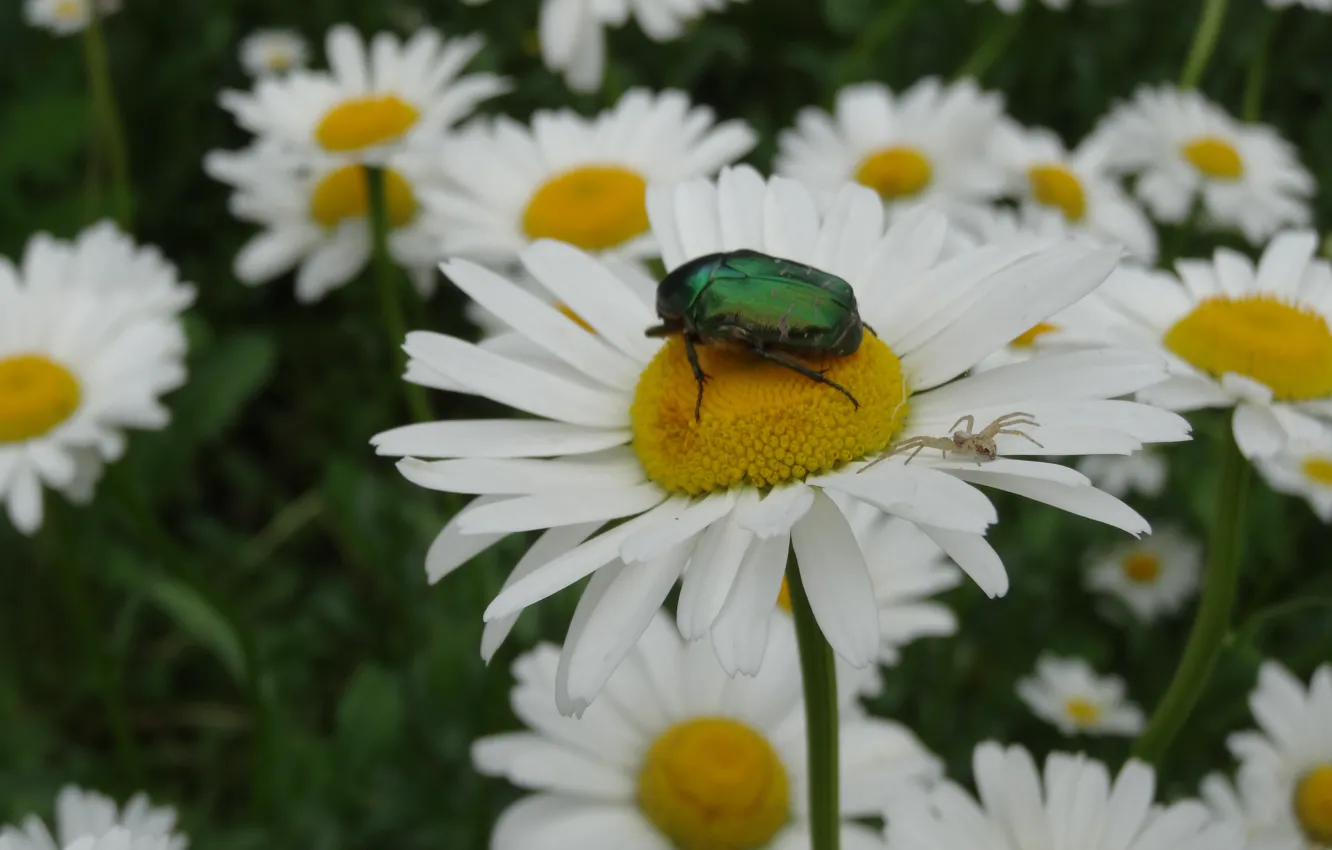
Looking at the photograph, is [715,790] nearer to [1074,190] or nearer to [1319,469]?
[1319,469]

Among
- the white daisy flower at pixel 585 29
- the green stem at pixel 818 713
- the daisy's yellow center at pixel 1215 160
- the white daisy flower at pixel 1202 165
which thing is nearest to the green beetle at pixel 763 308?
the green stem at pixel 818 713

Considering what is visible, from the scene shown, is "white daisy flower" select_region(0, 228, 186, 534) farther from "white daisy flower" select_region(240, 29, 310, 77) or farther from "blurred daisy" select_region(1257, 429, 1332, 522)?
"blurred daisy" select_region(1257, 429, 1332, 522)

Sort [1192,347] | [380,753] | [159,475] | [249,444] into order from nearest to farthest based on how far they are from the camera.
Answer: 1. [1192,347]
2. [380,753]
3. [159,475]
4. [249,444]

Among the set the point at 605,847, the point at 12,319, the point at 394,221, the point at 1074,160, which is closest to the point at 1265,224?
the point at 1074,160

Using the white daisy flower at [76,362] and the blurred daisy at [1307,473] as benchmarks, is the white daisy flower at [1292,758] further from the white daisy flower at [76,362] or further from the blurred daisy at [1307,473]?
the white daisy flower at [76,362]

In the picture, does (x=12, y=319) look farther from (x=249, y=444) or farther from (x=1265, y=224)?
(x=1265, y=224)

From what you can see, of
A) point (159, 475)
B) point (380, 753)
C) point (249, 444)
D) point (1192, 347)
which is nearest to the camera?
point (1192, 347)

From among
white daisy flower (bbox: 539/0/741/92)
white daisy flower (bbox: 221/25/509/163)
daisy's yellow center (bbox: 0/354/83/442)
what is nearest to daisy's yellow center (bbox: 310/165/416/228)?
white daisy flower (bbox: 221/25/509/163)
